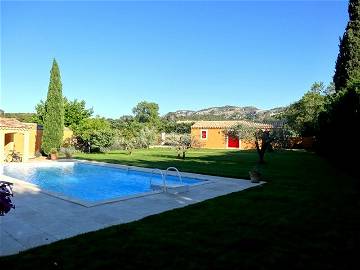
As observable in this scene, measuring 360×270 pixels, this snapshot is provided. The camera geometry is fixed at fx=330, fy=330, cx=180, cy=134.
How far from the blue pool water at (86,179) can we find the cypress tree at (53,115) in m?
4.76

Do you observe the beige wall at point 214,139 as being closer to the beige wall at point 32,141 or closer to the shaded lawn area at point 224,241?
the beige wall at point 32,141

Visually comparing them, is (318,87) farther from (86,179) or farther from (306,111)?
(86,179)

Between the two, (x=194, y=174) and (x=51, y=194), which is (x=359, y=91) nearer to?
(x=194, y=174)

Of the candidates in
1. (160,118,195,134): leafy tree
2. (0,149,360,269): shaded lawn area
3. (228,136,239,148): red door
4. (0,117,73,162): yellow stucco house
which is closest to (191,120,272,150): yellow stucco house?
(228,136,239,148): red door

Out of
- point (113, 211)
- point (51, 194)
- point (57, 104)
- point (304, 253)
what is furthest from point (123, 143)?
point (304, 253)

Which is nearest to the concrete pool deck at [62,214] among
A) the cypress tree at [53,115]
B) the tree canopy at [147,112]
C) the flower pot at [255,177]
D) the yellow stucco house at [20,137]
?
the flower pot at [255,177]

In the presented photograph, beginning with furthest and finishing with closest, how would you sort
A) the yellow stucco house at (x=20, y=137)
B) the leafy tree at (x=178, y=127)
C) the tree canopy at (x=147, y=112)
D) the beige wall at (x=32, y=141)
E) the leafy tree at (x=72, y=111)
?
the tree canopy at (x=147, y=112) < the leafy tree at (x=178, y=127) < the leafy tree at (x=72, y=111) < the beige wall at (x=32, y=141) < the yellow stucco house at (x=20, y=137)

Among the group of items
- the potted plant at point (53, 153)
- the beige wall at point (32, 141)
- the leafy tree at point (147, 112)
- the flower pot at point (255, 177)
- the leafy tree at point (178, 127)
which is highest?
the leafy tree at point (147, 112)

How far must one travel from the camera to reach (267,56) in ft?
99.0

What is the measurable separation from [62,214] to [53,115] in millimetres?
17926

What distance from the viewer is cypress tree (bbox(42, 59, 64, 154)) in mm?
23328

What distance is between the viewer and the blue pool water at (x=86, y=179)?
1277cm

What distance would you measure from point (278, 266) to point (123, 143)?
26048mm

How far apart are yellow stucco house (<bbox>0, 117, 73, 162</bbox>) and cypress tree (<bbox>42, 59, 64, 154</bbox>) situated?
118 cm
